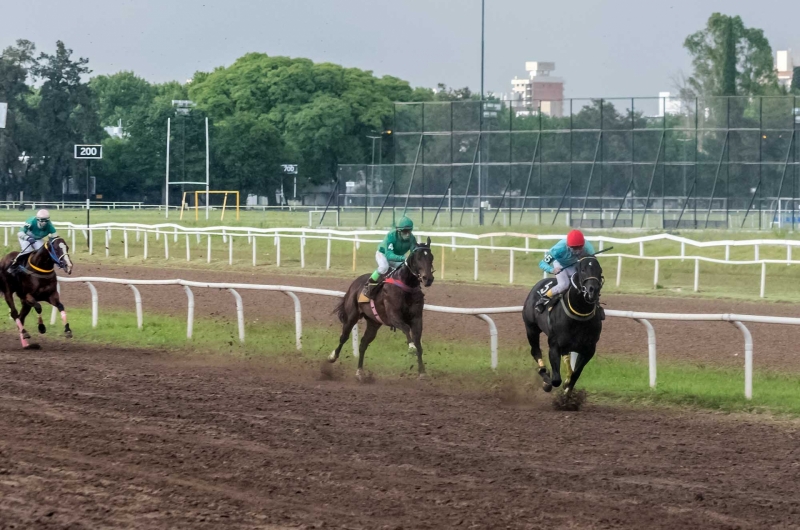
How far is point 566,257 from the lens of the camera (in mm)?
9188

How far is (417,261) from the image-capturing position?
33.6 feet

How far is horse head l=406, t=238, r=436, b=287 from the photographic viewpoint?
10.1m

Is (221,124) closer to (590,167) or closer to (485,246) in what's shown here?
(590,167)

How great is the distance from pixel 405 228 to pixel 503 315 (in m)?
5.56

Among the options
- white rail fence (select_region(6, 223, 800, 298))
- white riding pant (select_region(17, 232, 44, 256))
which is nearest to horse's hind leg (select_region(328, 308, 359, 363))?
white riding pant (select_region(17, 232, 44, 256))

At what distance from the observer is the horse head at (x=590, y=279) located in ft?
27.1

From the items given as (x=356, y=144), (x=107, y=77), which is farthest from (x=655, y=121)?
(x=107, y=77)

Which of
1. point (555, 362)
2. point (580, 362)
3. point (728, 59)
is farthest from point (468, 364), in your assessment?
point (728, 59)

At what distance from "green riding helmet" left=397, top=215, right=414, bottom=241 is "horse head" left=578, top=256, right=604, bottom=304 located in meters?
2.55

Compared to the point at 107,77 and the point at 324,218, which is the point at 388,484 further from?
the point at 107,77

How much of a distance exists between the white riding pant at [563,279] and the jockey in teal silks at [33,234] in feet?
22.7

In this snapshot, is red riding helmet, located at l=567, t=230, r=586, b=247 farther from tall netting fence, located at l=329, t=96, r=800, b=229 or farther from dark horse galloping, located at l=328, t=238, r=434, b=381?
tall netting fence, located at l=329, t=96, r=800, b=229

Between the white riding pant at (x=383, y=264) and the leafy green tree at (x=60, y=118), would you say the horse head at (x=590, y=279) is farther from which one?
the leafy green tree at (x=60, y=118)

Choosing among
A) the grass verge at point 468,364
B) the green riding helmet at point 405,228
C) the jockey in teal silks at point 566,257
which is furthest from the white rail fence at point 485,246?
the jockey in teal silks at point 566,257
